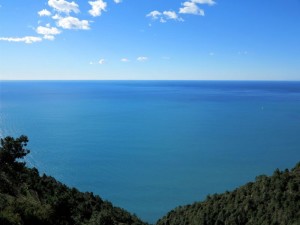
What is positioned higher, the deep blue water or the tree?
the tree

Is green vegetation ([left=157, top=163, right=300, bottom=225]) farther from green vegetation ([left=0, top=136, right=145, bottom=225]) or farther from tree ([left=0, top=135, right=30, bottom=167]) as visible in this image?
tree ([left=0, top=135, right=30, bottom=167])

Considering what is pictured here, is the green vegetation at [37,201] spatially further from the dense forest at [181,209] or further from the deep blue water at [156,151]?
the deep blue water at [156,151]

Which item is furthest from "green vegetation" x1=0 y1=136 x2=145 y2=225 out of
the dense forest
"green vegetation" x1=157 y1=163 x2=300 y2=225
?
"green vegetation" x1=157 y1=163 x2=300 y2=225

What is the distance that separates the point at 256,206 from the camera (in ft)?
102

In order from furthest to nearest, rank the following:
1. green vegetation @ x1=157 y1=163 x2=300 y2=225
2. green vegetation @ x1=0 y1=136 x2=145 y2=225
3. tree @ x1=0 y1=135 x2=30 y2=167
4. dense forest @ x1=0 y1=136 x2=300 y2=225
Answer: tree @ x1=0 y1=135 x2=30 y2=167
green vegetation @ x1=157 y1=163 x2=300 y2=225
dense forest @ x1=0 y1=136 x2=300 y2=225
green vegetation @ x1=0 y1=136 x2=145 y2=225

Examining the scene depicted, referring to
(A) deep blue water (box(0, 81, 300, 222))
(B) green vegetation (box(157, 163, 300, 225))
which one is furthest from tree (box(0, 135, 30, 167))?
(A) deep blue water (box(0, 81, 300, 222))

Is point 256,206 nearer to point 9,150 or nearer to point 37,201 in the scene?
point 37,201

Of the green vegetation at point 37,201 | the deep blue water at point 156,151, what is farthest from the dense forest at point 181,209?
the deep blue water at point 156,151

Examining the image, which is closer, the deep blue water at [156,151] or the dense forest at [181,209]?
the dense forest at [181,209]

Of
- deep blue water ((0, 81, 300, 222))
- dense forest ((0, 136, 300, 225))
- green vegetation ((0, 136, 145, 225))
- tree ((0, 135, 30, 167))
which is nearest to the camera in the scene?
green vegetation ((0, 136, 145, 225))

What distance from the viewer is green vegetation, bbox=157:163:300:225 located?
1129 inches

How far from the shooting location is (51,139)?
84.4 metres

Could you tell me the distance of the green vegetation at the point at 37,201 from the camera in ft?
72.6

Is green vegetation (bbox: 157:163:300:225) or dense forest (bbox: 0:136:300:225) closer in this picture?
dense forest (bbox: 0:136:300:225)
